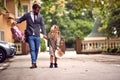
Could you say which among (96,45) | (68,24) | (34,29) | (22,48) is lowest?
(22,48)

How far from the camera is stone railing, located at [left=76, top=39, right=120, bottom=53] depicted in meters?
34.7

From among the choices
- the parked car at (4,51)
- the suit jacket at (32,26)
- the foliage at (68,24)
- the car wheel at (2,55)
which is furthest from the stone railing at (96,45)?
the foliage at (68,24)

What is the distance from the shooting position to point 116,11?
32969mm

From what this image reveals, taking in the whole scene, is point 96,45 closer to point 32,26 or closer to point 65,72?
point 32,26

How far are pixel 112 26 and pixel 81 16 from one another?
34535mm

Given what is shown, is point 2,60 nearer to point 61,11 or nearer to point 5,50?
point 5,50

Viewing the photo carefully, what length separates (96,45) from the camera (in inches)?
1419

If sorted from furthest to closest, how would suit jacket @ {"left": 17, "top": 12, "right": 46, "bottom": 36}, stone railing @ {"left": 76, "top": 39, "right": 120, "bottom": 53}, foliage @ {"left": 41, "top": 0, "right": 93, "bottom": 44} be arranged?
foliage @ {"left": 41, "top": 0, "right": 93, "bottom": 44} → stone railing @ {"left": 76, "top": 39, "right": 120, "bottom": 53} → suit jacket @ {"left": 17, "top": 12, "right": 46, "bottom": 36}

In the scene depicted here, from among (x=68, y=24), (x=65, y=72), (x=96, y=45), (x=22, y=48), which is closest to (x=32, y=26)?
(x=65, y=72)

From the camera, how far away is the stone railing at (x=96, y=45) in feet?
114

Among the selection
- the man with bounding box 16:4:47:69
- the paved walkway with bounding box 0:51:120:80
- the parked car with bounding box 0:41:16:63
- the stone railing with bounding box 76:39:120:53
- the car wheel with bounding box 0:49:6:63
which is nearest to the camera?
the paved walkway with bounding box 0:51:120:80

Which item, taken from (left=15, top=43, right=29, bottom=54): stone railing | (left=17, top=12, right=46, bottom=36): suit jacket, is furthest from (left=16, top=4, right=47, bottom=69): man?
(left=15, top=43, right=29, bottom=54): stone railing

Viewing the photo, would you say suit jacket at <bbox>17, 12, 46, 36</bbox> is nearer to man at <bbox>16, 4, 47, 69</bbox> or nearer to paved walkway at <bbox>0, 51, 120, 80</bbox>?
man at <bbox>16, 4, 47, 69</bbox>

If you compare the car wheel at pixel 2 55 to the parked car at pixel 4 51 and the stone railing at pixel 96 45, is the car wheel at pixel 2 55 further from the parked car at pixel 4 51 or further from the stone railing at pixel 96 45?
the stone railing at pixel 96 45
